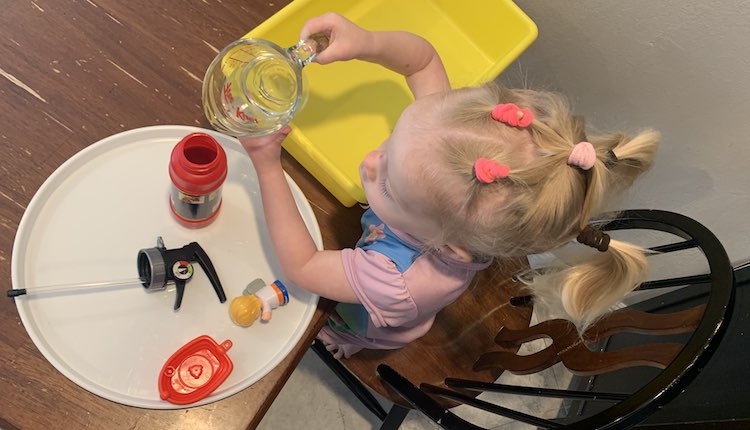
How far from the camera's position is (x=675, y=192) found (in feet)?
4.04

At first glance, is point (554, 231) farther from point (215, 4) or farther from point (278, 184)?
point (215, 4)

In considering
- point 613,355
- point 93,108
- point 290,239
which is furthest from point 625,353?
point 93,108

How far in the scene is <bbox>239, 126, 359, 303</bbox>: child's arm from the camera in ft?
2.55

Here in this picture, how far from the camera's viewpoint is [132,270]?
→ 76 cm

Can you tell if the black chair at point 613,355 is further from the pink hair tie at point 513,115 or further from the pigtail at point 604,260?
the pink hair tie at point 513,115

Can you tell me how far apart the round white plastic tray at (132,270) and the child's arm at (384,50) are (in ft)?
0.62

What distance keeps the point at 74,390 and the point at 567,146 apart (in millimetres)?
596

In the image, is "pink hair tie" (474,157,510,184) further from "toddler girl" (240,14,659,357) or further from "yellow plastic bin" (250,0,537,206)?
"yellow plastic bin" (250,0,537,206)

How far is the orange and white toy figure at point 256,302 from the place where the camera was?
30.3 inches

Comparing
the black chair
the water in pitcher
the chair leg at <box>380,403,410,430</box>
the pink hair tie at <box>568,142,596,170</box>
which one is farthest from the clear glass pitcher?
the chair leg at <box>380,403,410,430</box>

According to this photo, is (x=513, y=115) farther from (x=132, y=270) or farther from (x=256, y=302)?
(x=132, y=270)

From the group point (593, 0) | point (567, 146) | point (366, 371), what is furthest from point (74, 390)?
point (593, 0)

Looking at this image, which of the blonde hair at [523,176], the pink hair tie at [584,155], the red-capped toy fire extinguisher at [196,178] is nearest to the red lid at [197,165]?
the red-capped toy fire extinguisher at [196,178]

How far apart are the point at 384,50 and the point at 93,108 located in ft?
1.28
